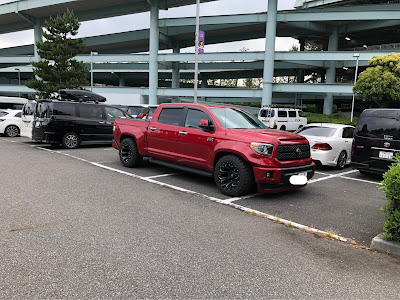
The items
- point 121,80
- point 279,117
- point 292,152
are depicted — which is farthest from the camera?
point 121,80

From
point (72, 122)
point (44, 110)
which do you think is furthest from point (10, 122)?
point (72, 122)

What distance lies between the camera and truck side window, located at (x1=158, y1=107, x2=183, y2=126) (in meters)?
7.76

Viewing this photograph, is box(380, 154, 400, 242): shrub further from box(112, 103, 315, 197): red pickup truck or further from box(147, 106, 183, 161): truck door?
box(147, 106, 183, 161): truck door

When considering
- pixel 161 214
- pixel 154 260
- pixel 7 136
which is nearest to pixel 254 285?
pixel 154 260

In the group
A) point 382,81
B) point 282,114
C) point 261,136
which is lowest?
point 261,136

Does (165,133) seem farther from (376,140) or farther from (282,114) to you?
(282,114)

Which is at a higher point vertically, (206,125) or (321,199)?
(206,125)

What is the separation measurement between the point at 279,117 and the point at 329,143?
47.1 ft

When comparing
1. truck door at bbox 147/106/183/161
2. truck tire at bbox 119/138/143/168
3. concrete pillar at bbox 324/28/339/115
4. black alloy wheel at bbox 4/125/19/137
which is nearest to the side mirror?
truck door at bbox 147/106/183/161

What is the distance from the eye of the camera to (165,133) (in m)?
7.86

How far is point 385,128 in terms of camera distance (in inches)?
322

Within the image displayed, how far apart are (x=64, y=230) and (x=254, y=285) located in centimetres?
269

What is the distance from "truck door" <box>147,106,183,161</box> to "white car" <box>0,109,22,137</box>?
12.4 m

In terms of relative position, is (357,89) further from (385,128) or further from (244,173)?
(244,173)
